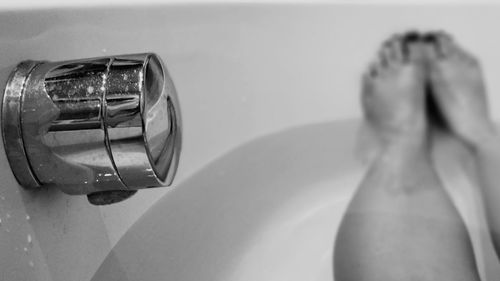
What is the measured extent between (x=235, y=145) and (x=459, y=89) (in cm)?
37

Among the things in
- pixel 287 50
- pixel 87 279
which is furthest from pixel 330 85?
pixel 87 279

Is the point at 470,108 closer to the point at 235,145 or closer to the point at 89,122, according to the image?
the point at 235,145

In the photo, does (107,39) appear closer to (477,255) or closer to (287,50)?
(287,50)

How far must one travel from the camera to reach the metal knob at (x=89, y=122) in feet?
1.21

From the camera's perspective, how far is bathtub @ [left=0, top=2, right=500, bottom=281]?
1.43ft

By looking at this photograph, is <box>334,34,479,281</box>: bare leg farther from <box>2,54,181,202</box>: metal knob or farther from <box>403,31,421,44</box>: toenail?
<box>2,54,181,202</box>: metal knob

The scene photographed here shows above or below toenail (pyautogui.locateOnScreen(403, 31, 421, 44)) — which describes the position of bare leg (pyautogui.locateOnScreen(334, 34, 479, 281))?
below

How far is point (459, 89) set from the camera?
2.83ft

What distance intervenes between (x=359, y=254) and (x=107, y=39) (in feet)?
1.43

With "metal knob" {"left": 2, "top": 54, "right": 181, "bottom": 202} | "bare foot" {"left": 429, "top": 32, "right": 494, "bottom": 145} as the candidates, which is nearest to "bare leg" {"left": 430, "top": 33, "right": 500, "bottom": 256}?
"bare foot" {"left": 429, "top": 32, "right": 494, "bottom": 145}

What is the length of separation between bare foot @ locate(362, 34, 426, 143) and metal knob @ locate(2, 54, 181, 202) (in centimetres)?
52

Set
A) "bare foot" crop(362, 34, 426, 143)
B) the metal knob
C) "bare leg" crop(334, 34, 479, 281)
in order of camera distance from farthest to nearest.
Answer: "bare foot" crop(362, 34, 426, 143), "bare leg" crop(334, 34, 479, 281), the metal knob

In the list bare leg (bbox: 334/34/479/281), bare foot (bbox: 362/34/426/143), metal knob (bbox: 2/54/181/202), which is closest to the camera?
metal knob (bbox: 2/54/181/202)

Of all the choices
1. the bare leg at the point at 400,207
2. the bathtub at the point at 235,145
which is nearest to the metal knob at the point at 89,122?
the bathtub at the point at 235,145
